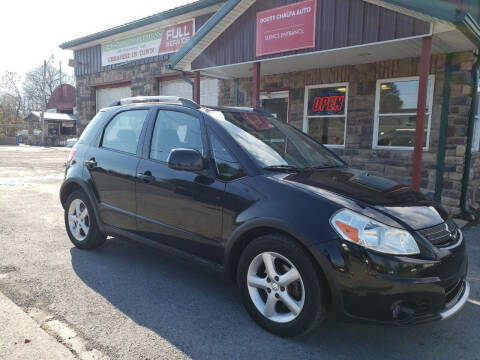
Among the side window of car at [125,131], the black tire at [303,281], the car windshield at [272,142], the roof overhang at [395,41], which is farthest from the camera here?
the roof overhang at [395,41]

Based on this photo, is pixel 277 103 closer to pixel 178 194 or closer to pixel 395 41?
pixel 395 41

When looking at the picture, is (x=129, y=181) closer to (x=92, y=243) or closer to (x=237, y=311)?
→ (x=92, y=243)

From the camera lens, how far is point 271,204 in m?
2.70

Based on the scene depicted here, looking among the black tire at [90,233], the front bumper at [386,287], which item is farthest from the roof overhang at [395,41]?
the black tire at [90,233]

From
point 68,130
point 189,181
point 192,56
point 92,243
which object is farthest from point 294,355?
point 68,130

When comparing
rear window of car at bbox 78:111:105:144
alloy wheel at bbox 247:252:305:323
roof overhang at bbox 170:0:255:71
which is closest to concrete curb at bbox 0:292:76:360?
alloy wheel at bbox 247:252:305:323

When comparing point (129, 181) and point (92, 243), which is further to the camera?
point (92, 243)

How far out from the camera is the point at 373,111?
809cm

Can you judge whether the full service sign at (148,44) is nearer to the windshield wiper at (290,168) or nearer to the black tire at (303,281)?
the windshield wiper at (290,168)

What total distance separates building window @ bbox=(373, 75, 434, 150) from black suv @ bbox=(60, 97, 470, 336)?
459 cm

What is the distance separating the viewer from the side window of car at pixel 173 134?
340cm

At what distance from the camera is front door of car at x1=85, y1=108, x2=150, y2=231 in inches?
149

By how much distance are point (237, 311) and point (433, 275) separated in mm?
1528

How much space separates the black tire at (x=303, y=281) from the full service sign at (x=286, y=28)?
511 cm
